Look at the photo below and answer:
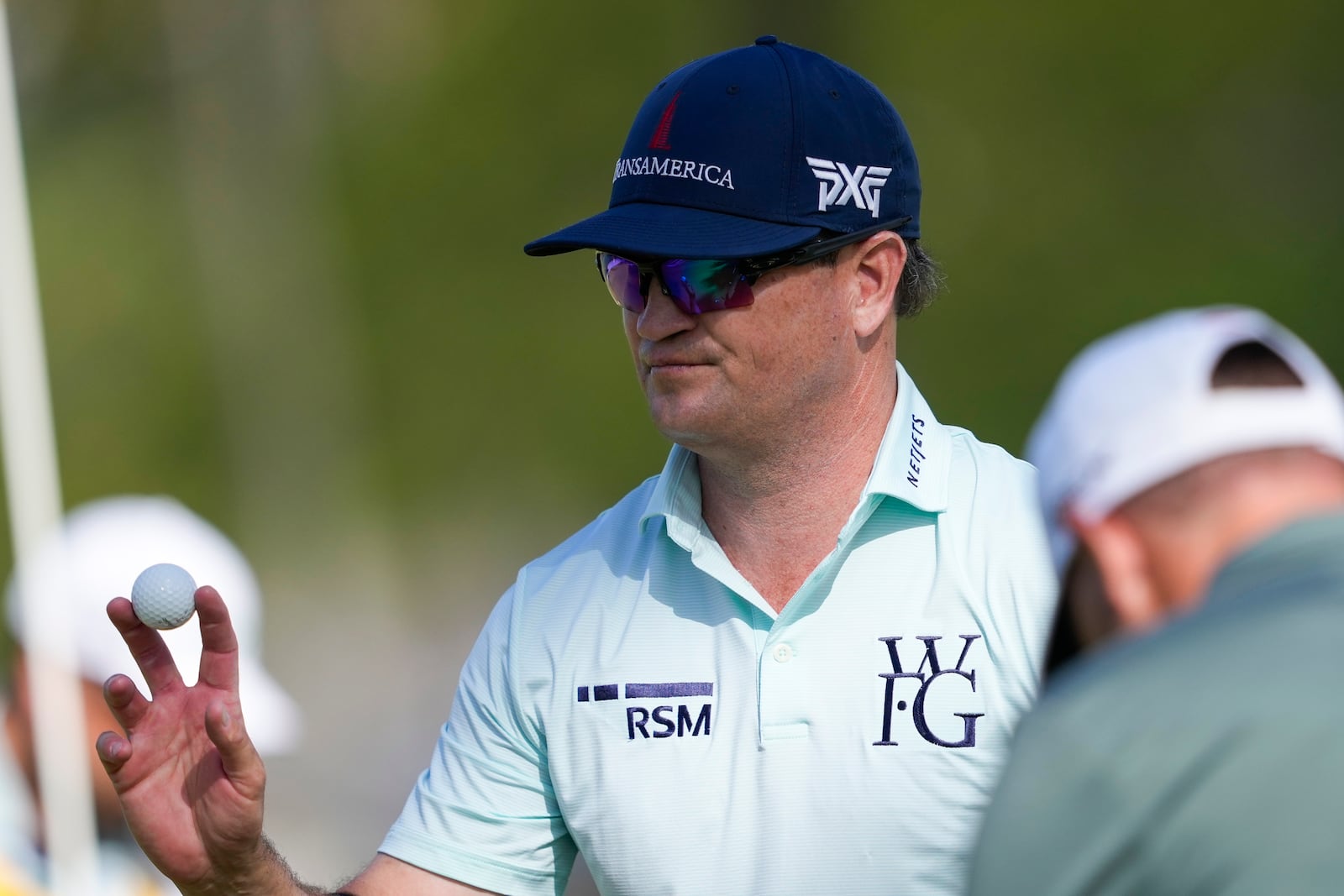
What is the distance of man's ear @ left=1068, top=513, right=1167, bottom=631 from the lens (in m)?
1.39

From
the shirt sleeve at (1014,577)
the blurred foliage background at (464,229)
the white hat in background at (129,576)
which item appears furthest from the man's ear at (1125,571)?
the blurred foliage background at (464,229)

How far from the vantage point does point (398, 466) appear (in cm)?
803

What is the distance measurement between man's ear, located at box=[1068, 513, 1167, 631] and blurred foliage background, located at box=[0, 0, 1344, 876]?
6374 mm

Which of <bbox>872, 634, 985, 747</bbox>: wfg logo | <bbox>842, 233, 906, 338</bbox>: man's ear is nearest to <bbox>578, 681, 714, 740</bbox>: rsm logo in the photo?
<bbox>872, 634, 985, 747</bbox>: wfg logo

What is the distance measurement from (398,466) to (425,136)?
1.89m

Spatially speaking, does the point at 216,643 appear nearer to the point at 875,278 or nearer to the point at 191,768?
the point at 191,768

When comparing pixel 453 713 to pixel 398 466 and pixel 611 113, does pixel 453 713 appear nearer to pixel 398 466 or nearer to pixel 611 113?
pixel 398 466

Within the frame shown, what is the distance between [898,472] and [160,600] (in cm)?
127

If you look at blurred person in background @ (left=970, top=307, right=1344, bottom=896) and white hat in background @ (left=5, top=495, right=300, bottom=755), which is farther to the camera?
white hat in background @ (left=5, top=495, right=300, bottom=755)

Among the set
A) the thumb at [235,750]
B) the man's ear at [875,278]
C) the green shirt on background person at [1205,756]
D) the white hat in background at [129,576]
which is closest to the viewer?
the green shirt on background person at [1205,756]

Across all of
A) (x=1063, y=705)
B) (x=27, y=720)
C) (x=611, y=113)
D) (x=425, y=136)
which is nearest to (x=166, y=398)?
(x=425, y=136)

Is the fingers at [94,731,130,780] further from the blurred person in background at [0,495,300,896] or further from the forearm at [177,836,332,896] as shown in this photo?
the blurred person in background at [0,495,300,896]

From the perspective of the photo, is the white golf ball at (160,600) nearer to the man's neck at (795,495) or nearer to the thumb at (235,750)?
the thumb at (235,750)

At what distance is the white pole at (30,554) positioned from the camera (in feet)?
13.1
